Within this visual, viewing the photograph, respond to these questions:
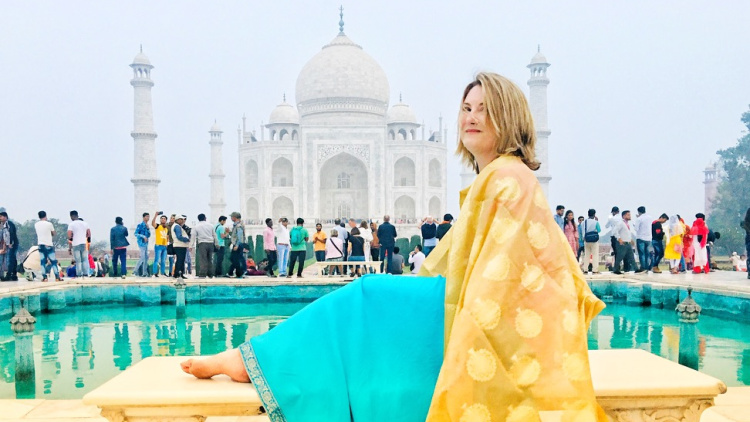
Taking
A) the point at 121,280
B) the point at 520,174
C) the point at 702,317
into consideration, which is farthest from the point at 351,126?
the point at 520,174

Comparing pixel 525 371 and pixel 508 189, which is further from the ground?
pixel 508 189

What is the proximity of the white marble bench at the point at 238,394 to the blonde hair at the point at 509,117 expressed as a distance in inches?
24.9

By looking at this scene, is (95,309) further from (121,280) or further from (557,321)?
(557,321)

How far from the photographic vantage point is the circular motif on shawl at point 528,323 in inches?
50.7

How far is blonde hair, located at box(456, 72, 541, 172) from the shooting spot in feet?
4.85

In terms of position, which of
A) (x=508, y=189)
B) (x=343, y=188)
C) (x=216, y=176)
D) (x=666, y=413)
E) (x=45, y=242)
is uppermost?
(x=216, y=176)

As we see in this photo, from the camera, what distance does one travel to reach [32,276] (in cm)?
830

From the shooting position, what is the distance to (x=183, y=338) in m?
5.07

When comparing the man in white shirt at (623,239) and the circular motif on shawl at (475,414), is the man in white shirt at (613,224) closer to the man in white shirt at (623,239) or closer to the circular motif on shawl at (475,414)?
the man in white shirt at (623,239)

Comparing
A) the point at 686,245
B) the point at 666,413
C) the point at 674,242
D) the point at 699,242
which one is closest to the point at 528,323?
the point at 666,413

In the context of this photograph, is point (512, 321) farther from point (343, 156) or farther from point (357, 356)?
point (343, 156)

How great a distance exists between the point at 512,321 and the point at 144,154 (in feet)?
86.8

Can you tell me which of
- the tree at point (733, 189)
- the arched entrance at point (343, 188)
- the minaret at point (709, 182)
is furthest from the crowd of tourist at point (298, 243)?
the minaret at point (709, 182)

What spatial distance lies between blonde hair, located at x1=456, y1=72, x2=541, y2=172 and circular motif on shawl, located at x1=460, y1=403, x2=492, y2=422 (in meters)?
0.57
